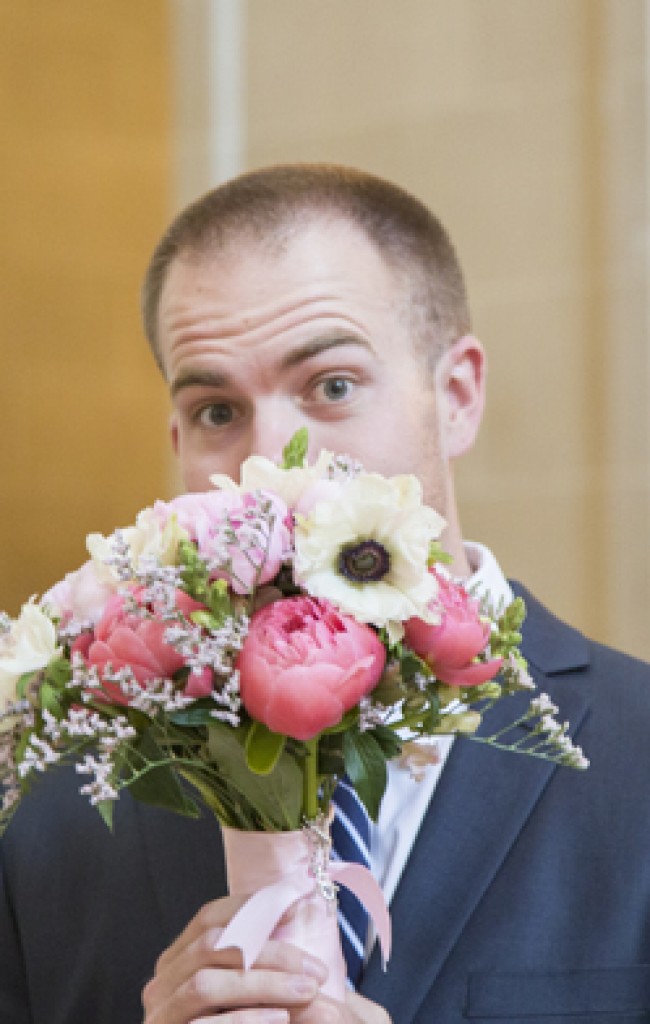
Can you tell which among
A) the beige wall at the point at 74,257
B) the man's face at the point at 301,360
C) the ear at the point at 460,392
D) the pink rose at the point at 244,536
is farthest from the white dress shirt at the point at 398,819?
the beige wall at the point at 74,257

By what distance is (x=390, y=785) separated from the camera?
2.24 meters

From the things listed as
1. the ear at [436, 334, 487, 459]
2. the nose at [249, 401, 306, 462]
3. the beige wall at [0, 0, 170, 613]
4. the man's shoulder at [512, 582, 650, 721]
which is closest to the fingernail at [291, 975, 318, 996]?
the man's shoulder at [512, 582, 650, 721]

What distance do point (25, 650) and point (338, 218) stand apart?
1.15 meters

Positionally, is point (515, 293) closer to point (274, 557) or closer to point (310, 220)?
point (310, 220)

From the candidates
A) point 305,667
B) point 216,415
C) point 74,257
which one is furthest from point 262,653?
point 74,257

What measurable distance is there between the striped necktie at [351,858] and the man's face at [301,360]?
0.54m

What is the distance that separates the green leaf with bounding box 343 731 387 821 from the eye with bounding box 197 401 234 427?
0.98 meters

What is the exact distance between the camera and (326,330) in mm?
2418

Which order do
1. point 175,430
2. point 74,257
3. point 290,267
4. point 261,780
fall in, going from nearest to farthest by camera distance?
point 261,780 < point 290,267 < point 175,430 < point 74,257

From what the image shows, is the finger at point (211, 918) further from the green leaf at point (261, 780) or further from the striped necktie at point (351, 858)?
the striped necktie at point (351, 858)

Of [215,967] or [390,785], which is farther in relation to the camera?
[390,785]

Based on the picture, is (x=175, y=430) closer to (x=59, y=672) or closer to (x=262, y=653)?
(x=59, y=672)

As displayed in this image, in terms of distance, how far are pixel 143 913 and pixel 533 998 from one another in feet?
1.83

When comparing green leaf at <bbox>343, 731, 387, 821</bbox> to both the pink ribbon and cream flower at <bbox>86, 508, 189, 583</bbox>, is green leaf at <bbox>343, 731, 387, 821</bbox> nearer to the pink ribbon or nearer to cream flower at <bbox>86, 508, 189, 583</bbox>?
the pink ribbon
